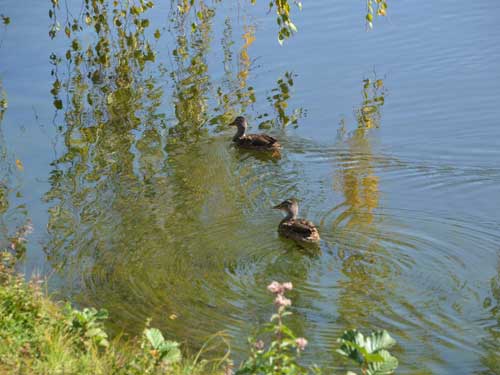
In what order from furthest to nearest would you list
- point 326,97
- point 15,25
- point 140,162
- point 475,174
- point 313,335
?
point 15,25 → point 326,97 → point 140,162 → point 475,174 → point 313,335

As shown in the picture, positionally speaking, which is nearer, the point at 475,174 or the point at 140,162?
the point at 475,174

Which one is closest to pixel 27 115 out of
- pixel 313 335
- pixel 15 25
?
pixel 15 25

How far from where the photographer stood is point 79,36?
1602 centimetres

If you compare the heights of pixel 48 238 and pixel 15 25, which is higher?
pixel 15 25

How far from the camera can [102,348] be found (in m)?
6.77

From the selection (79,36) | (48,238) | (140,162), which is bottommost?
(48,238)

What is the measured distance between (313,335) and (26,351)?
2472mm

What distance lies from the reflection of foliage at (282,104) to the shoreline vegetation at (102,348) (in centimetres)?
632

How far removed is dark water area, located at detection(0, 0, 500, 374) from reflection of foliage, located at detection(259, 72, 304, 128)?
0.04 m

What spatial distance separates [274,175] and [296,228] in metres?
2.23

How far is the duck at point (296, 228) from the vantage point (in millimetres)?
9039

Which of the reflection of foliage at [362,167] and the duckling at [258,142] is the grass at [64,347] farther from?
the duckling at [258,142]

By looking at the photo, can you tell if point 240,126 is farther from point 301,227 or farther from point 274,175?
point 301,227

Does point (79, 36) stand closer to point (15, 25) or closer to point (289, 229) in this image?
point (15, 25)
